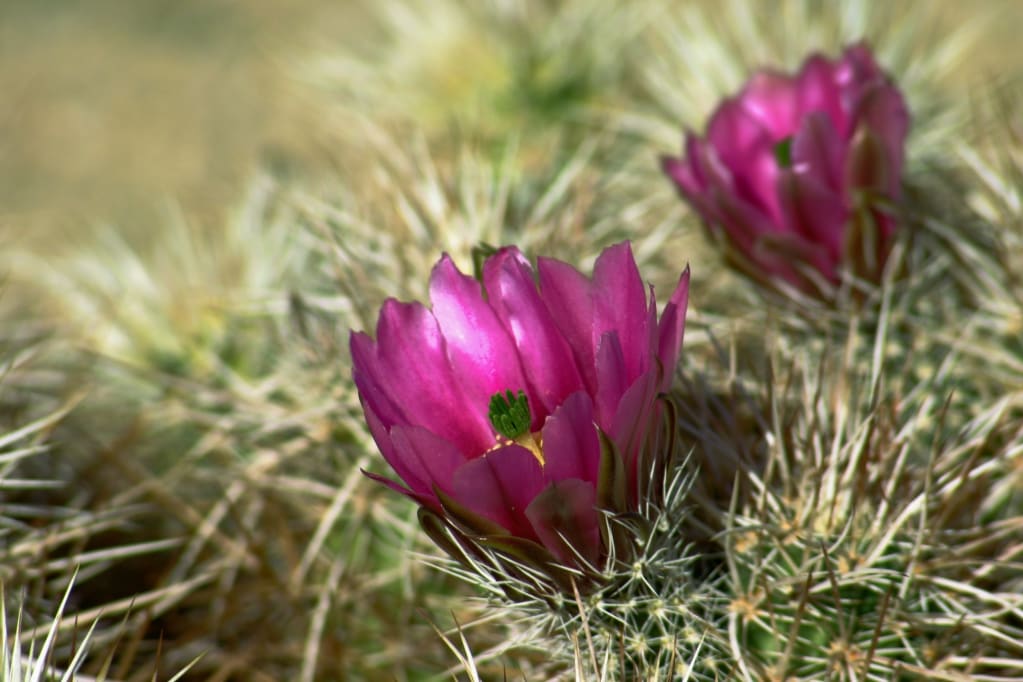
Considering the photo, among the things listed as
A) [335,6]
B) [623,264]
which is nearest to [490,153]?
[623,264]

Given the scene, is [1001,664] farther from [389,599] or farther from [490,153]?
[490,153]

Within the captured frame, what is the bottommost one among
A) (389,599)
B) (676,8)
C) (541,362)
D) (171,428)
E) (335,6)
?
(389,599)

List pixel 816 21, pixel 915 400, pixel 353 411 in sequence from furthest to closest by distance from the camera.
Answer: pixel 816 21 → pixel 353 411 → pixel 915 400

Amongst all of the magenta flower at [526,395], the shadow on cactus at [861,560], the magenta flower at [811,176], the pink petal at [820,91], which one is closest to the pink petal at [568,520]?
the magenta flower at [526,395]

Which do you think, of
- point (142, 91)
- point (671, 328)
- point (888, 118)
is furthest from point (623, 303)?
point (142, 91)

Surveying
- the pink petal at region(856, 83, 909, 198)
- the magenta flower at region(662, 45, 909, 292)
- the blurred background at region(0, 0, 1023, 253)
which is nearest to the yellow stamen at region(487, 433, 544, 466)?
the magenta flower at region(662, 45, 909, 292)

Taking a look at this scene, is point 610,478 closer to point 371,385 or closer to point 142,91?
point 371,385

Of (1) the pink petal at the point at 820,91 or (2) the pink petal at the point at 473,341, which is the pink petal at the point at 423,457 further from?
(1) the pink petal at the point at 820,91
